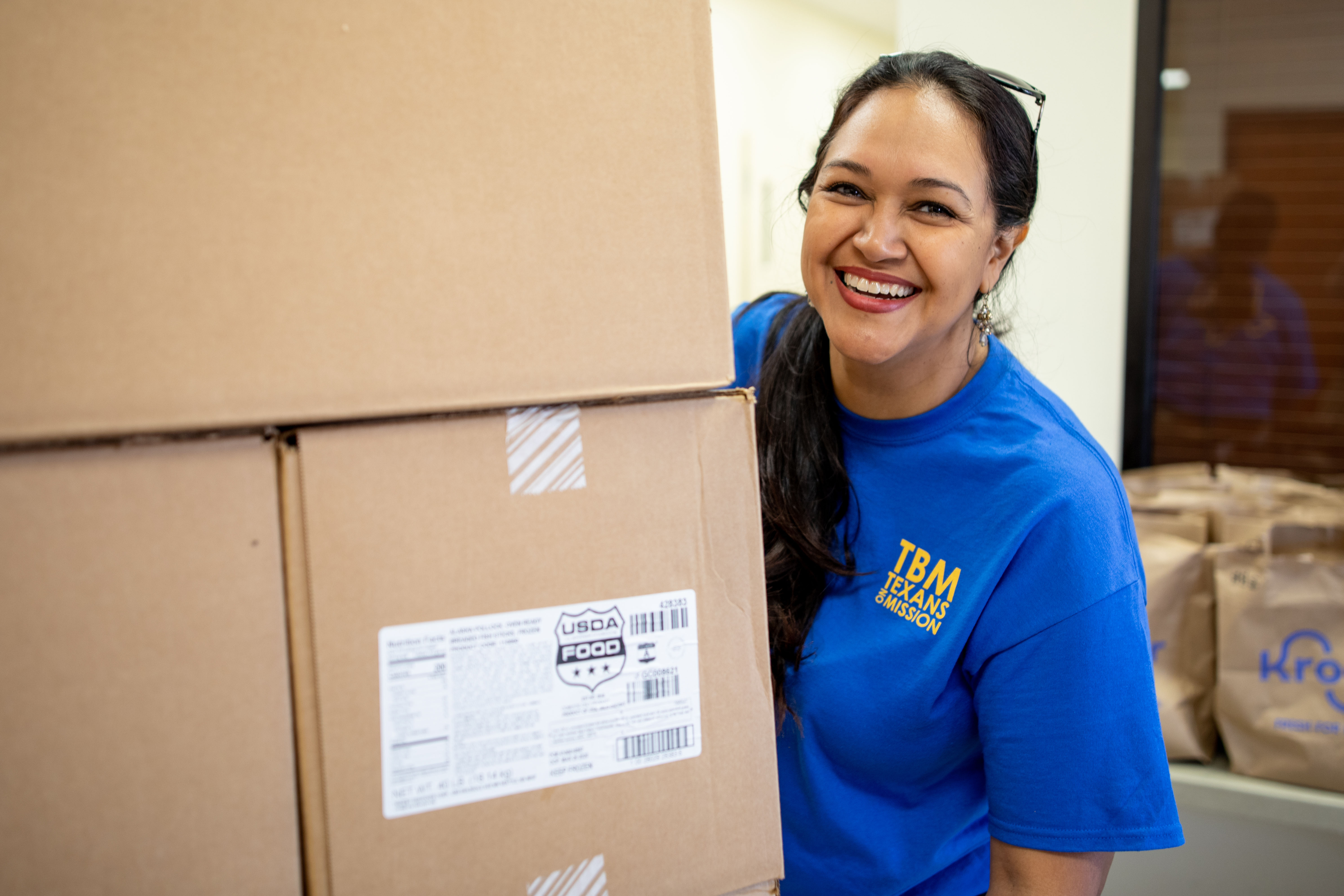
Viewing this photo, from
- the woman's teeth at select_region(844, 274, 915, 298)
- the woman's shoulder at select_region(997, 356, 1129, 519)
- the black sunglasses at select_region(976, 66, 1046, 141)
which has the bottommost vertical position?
the woman's shoulder at select_region(997, 356, 1129, 519)

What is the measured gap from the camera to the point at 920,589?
83 cm

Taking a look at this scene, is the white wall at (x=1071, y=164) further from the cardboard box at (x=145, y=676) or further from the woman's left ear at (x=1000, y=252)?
the cardboard box at (x=145, y=676)

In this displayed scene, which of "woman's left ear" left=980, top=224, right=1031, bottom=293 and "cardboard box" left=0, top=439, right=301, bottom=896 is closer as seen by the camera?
"cardboard box" left=0, top=439, right=301, bottom=896

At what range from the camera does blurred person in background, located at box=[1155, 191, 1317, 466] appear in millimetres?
1930

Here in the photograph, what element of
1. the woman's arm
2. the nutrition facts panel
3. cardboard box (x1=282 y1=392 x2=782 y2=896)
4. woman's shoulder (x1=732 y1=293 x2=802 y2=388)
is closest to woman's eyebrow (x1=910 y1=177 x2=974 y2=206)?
woman's shoulder (x1=732 y1=293 x2=802 y2=388)

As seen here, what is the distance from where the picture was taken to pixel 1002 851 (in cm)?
79

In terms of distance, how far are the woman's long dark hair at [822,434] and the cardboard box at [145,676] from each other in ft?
1.68

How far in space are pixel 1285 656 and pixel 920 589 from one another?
916mm

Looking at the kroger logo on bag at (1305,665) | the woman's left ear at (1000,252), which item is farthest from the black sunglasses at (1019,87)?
the kroger logo on bag at (1305,665)

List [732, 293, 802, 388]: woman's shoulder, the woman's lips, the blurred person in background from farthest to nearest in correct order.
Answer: the blurred person in background < [732, 293, 802, 388]: woman's shoulder < the woman's lips

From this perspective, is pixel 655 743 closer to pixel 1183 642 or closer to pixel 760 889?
pixel 760 889

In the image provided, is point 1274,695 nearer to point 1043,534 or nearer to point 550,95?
point 1043,534

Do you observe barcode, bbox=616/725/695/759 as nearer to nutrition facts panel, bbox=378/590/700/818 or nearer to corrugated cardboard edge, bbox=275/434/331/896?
nutrition facts panel, bbox=378/590/700/818

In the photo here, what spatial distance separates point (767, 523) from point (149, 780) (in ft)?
1.99
